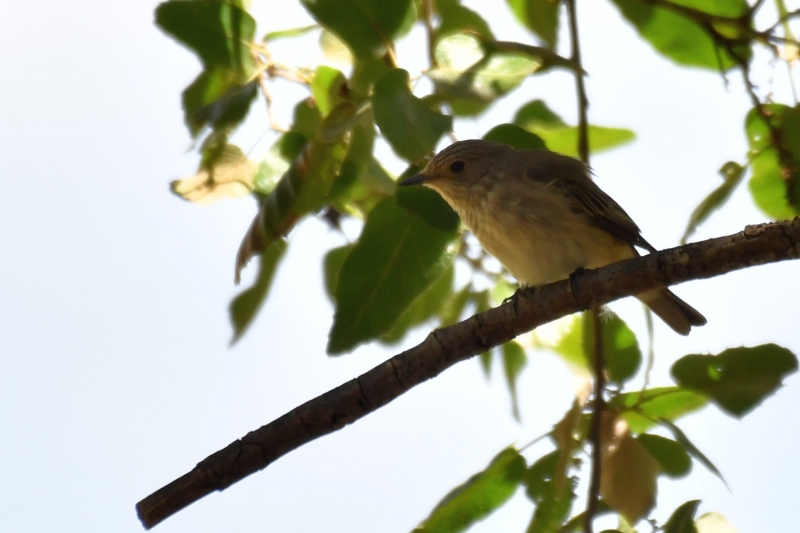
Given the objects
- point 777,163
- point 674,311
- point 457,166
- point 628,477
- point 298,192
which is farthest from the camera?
point 457,166

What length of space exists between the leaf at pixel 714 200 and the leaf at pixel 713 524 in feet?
3.37

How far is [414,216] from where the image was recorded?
10.3 ft

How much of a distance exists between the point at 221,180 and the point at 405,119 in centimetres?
124

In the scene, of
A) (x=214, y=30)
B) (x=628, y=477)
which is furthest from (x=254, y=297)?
(x=628, y=477)

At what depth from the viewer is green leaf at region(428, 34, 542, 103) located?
289 cm

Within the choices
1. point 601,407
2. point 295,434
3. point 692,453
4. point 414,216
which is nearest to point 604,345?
point 601,407

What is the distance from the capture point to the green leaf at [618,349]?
3.36 m

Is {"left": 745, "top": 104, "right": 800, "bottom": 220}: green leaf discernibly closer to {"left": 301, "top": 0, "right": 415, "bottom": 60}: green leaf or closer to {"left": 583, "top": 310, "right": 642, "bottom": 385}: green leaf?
{"left": 583, "top": 310, "right": 642, "bottom": 385}: green leaf

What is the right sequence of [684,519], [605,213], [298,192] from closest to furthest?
[684,519] → [298,192] → [605,213]

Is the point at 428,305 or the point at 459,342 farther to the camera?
the point at 428,305

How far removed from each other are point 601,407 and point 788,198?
117 cm

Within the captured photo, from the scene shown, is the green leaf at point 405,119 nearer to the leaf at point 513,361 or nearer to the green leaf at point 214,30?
the green leaf at point 214,30

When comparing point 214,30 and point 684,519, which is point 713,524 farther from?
point 214,30

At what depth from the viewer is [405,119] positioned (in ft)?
8.91
